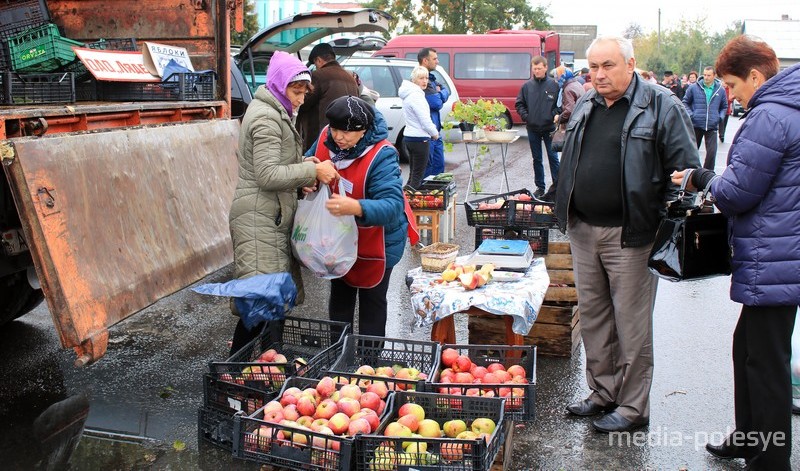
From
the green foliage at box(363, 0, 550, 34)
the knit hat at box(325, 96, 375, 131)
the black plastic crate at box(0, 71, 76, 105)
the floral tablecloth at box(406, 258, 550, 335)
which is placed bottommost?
the floral tablecloth at box(406, 258, 550, 335)

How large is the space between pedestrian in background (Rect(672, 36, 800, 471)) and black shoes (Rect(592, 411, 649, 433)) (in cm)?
70

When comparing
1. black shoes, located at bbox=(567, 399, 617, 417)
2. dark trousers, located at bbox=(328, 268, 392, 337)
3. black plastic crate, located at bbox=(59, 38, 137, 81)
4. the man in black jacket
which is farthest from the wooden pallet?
the man in black jacket

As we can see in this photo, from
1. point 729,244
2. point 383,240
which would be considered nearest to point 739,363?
point 729,244

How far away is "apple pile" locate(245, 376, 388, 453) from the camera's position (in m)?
3.25

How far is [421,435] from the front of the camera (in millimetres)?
3346

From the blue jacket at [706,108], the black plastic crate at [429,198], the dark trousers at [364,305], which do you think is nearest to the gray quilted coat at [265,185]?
the dark trousers at [364,305]

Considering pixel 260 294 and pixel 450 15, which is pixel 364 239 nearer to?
pixel 260 294

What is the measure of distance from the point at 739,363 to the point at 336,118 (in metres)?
2.36

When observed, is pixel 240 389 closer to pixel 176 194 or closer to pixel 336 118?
pixel 336 118

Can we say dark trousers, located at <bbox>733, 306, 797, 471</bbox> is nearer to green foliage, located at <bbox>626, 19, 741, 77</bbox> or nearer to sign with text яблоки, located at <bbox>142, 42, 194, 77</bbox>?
sign with text яблоки, located at <bbox>142, 42, 194, 77</bbox>

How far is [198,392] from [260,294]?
122cm

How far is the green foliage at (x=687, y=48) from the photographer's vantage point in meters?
63.3

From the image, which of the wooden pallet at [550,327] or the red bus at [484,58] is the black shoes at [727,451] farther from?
the red bus at [484,58]

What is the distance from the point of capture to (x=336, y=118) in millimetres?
4230
